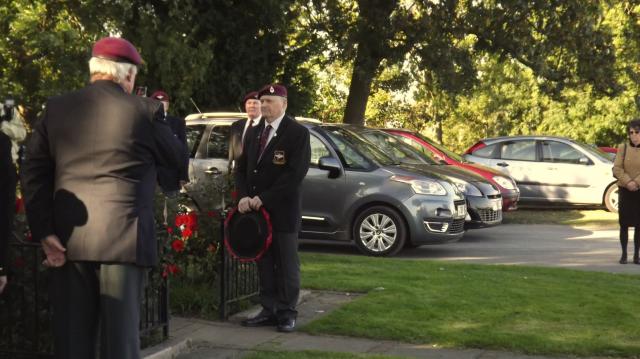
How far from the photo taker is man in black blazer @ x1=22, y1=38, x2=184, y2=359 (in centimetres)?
411

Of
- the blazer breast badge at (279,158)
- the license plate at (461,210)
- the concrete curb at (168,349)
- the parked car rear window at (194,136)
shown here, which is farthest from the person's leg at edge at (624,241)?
the concrete curb at (168,349)

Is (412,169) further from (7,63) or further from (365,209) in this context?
(7,63)

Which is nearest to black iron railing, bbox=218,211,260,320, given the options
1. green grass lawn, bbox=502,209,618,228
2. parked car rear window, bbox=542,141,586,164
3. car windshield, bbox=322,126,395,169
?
car windshield, bbox=322,126,395,169

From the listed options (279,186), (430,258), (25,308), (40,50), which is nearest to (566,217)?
(430,258)

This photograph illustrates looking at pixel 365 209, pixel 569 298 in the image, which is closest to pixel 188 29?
pixel 365 209

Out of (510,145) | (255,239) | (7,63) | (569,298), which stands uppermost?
(7,63)

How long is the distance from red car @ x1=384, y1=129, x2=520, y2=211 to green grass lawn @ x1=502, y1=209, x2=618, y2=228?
1.61m

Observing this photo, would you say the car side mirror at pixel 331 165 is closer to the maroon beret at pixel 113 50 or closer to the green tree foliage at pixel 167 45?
the green tree foliage at pixel 167 45

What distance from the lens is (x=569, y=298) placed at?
Answer: 863 centimetres

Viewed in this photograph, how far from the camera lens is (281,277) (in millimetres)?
7465

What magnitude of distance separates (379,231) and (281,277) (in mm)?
5274

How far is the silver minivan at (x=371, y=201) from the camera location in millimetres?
12492

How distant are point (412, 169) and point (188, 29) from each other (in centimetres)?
858

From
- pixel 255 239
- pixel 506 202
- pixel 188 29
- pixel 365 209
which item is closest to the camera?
pixel 255 239
